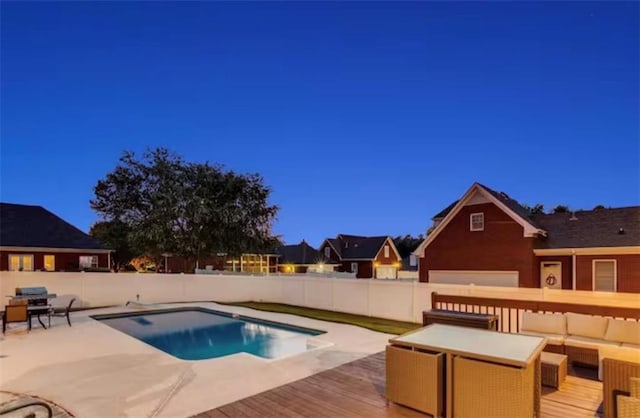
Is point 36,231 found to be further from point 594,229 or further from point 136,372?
point 594,229

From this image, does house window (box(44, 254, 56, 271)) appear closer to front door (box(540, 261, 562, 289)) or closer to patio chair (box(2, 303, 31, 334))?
patio chair (box(2, 303, 31, 334))

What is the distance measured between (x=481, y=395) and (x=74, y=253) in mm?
24059

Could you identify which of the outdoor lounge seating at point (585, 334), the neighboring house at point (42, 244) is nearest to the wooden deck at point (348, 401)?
the outdoor lounge seating at point (585, 334)

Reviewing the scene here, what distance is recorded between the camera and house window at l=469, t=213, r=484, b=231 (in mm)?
16078

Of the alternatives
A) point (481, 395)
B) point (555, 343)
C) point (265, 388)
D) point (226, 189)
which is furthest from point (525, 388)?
point (226, 189)

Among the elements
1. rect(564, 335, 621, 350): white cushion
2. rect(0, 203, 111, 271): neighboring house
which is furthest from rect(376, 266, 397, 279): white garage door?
rect(564, 335, 621, 350): white cushion

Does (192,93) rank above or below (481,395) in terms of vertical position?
above

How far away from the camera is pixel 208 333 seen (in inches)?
448

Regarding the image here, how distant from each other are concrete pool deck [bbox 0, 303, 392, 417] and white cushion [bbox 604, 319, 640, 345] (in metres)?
3.78

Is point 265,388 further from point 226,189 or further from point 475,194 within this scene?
point 226,189

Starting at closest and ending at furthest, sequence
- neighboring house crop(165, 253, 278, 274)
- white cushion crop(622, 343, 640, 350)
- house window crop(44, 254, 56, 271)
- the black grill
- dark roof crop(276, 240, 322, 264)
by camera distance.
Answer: white cushion crop(622, 343, 640, 350) → the black grill → house window crop(44, 254, 56, 271) → neighboring house crop(165, 253, 278, 274) → dark roof crop(276, 240, 322, 264)

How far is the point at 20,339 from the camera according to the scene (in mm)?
8969

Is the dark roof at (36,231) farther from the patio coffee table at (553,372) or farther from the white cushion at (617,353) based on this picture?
the white cushion at (617,353)

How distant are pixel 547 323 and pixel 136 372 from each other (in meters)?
6.62
